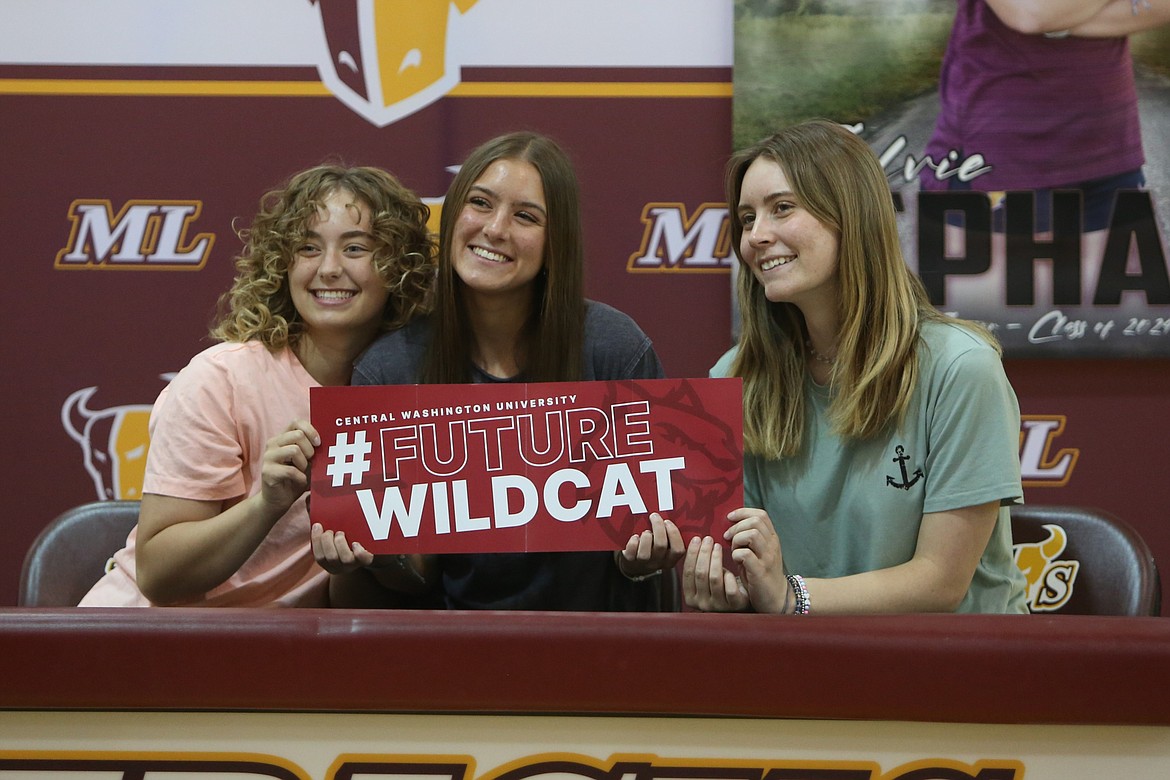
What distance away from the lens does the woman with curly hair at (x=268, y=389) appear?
1594 mm

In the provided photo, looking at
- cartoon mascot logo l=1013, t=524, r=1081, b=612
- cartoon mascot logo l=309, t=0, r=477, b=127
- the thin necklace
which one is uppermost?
cartoon mascot logo l=309, t=0, r=477, b=127

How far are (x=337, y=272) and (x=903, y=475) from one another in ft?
3.16

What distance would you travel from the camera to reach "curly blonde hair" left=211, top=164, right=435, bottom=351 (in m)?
1.77

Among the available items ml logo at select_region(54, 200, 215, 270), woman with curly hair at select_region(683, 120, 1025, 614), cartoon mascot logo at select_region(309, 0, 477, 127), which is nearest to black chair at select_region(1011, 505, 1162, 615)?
woman with curly hair at select_region(683, 120, 1025, 614)

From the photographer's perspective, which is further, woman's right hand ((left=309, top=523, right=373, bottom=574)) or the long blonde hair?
the long blonde hair

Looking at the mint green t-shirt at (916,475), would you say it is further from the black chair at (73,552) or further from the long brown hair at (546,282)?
the black chair at (73,552)

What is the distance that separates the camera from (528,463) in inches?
55.4

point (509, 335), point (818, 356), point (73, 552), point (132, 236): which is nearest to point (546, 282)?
point (509, 335)

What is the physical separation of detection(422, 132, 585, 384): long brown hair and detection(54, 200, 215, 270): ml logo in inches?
52.4

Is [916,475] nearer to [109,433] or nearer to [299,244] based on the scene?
[299,244]

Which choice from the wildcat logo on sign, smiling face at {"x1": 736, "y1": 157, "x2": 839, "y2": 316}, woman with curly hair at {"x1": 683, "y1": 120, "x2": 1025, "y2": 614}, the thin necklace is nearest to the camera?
the wildcat logo on sign

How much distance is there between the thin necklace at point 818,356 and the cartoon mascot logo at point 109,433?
6.00 feet

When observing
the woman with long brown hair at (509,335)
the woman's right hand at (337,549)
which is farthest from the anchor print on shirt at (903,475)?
the woman's right hand at (337,549)

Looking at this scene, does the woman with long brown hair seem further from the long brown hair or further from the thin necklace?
the thin necklace
